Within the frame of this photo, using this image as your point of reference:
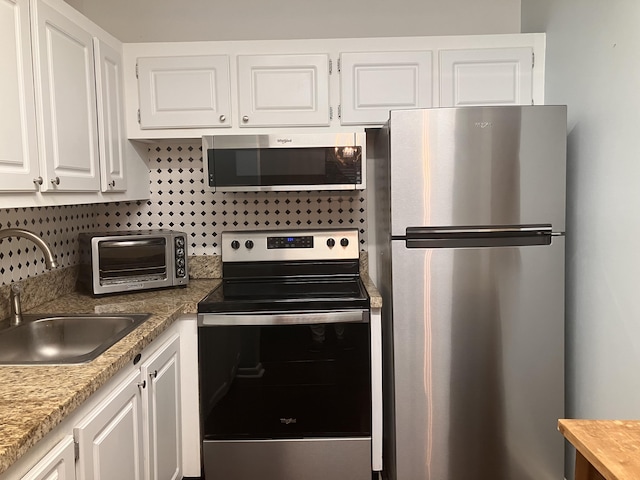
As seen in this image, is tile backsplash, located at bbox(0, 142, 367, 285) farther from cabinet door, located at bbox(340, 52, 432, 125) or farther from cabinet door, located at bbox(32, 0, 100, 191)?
cabinet door, located at bbox(32, 0, 100, 191)

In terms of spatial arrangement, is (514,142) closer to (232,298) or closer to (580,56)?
(580,56)

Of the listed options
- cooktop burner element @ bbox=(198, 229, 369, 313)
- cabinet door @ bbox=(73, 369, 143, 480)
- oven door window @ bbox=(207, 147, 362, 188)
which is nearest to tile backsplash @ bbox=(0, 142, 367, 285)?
cooktop burner element @ bbox=(198, 229, 369, 313)

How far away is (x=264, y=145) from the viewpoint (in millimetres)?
2207

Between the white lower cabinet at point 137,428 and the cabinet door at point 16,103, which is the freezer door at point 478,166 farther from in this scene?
the cabinet door at point 16,103

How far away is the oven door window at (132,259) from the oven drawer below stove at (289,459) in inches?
32.0

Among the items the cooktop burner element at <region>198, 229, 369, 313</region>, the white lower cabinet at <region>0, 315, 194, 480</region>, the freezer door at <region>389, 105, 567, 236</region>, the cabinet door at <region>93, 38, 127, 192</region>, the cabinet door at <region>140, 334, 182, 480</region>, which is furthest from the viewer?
the cooktop burner element at <region>198, 229, 369, 313</region>

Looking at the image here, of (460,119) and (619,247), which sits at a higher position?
(460,119)

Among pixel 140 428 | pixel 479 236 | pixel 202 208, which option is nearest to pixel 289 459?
pixel 140 428

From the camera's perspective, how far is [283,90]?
2.30 m

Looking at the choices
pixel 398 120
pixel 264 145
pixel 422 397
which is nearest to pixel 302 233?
pixel 264 145

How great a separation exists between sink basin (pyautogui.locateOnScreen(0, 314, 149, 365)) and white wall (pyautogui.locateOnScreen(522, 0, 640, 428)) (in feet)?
5.65

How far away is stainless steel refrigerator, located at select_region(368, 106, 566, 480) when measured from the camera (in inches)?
77.4

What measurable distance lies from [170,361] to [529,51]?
81.0 inches

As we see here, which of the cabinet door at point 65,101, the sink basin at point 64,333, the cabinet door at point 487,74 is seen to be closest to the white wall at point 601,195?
the cabinet door at point 487,74
